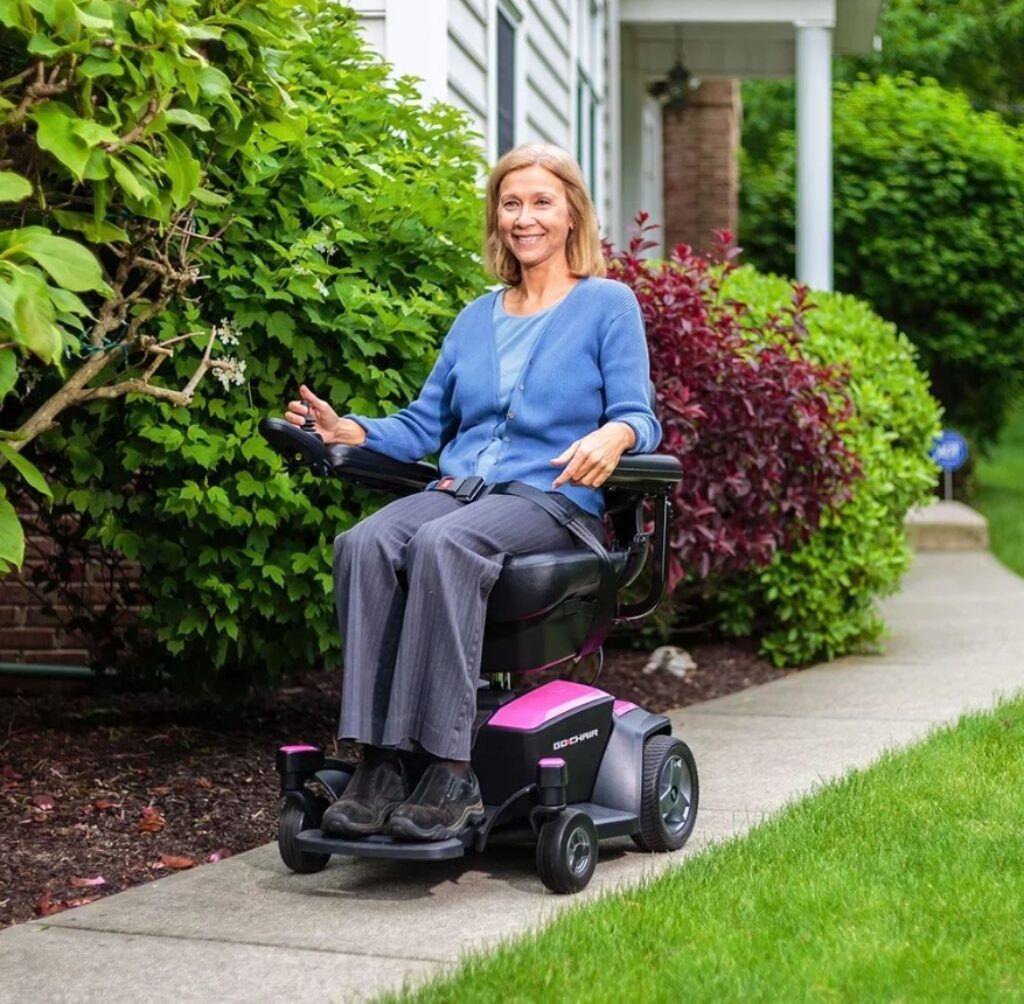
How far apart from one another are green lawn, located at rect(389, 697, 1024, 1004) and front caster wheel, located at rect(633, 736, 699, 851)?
0.50 feet

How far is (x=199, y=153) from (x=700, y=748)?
2.54 metres

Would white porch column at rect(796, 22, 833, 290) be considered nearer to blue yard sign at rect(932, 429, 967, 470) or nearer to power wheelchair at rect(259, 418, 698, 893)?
blue yard sign at rect(932, 429, 967, 470)

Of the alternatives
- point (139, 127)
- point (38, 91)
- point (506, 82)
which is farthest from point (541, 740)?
point (506, 82)

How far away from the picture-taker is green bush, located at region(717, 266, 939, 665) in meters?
7.66

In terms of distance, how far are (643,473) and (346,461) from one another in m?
0.70

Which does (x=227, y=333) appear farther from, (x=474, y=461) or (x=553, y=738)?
(x=553, y=738)

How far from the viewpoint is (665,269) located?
697cm

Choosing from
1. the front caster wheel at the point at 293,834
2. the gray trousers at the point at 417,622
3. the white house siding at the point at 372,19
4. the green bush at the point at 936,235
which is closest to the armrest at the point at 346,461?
the gray trousers at the point at 417,622

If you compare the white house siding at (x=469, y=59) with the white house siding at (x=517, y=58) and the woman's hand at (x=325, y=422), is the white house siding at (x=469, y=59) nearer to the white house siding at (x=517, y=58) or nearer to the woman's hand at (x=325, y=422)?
the white house siding at (x=517, y=58)

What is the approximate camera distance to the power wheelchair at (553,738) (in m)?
3.92

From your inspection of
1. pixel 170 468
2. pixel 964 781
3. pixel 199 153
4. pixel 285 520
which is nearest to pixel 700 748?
pixel 964 781

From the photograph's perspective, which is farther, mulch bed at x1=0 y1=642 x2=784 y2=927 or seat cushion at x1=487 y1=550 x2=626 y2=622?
mulch bed at x1=0 y1=642 x2=784 y2=927

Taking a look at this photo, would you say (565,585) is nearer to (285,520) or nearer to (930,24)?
(285,520)

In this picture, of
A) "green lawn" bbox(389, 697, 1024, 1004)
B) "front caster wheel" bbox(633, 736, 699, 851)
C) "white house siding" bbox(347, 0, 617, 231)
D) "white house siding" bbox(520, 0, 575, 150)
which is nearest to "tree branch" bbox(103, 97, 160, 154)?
"green lawn" bbox(389, 697, 1024, 1004)
